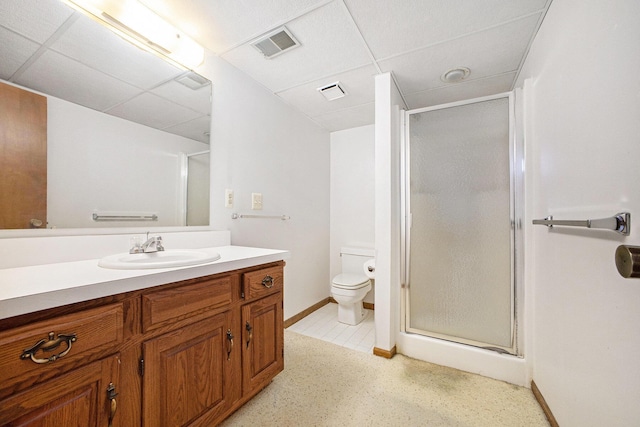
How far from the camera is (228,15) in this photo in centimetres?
137

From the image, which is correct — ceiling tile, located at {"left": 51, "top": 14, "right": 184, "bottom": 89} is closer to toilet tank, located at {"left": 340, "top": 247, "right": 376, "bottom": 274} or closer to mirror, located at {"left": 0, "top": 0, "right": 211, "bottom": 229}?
mirror, located at {"left": 0, "top": 0, "right": 211, "bottom": 229}

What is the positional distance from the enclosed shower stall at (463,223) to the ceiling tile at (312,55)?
69 centimetres

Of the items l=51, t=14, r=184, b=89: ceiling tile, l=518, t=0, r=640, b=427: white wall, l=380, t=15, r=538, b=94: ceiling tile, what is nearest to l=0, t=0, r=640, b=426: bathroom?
l=518, t=0, r=640, b=427: white wall

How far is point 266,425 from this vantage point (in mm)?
1220

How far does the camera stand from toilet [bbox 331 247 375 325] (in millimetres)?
2328

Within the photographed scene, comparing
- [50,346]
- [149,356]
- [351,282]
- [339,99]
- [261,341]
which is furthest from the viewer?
[351,282]

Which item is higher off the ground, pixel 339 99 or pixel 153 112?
pixel 339 99

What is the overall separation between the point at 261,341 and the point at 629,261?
141cm

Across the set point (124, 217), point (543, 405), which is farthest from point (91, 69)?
point (543, 405)

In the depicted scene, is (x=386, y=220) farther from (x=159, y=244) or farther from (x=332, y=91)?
(x=159, y=244)

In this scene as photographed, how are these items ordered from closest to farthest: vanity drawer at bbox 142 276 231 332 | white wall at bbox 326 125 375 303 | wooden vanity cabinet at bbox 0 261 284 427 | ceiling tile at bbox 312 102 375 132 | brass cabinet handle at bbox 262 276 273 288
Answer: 1. wooden vanity cabinet at bbox 0 261 284 427
2. vanity drawer at bbox 142 276 231 332
3. brass cabinet handle at bbox 262 276 273 288
4. ceiling tile at bbox 312 102 375 132
5. white wall at bbox 326 125 375 303

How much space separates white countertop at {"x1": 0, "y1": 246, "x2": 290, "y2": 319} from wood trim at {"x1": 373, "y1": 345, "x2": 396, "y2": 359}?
54.7 inches

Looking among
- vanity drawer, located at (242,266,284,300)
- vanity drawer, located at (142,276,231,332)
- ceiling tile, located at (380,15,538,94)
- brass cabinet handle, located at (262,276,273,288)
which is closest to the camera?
vanity drawer, located at (142,276,231,332)

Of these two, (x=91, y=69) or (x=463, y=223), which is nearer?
(x=91, y=69)
